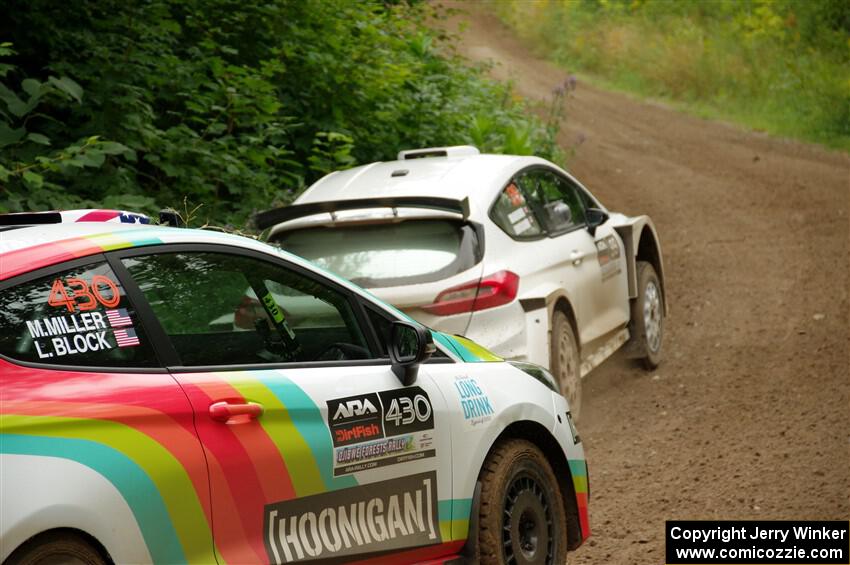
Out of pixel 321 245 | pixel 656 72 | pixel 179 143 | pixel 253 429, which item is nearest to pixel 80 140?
pixel 179 143

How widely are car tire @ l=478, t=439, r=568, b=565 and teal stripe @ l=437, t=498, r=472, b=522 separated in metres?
0.08

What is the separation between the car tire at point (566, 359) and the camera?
765cm

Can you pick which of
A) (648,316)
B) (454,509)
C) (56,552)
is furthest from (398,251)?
(56,552)

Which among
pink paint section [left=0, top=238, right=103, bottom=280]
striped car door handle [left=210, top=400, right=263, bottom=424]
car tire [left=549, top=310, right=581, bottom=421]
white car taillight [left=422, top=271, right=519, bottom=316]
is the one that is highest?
pink paint section [left=0, top=238, right=103, bottom=280]

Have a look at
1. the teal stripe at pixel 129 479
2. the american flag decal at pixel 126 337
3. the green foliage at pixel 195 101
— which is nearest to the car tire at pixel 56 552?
the teal stripe at pixel 129 479

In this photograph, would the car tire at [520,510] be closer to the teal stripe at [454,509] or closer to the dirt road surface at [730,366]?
the teal stripe at [454,509]

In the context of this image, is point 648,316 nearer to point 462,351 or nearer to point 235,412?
point 462,351

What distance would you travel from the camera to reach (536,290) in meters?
7.58

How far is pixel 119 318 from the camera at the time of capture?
354 cm

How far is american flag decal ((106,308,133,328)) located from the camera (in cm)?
351

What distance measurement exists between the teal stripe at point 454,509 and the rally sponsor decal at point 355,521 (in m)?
0.04

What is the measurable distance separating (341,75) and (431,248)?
491 centimetres

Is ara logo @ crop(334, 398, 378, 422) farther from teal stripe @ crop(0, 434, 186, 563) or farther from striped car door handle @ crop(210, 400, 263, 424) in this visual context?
teal stripe @ crop(0, 434, 186, 563)

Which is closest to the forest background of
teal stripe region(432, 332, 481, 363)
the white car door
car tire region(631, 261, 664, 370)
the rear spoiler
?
the rear spoiler
